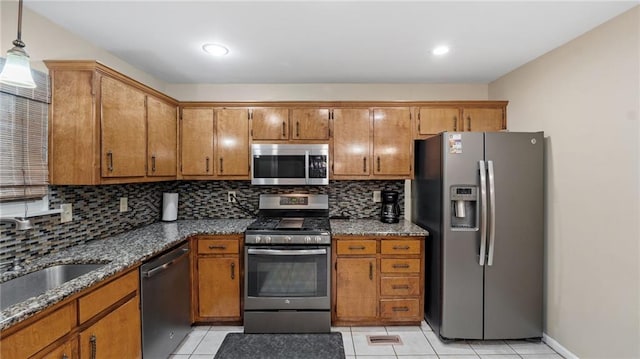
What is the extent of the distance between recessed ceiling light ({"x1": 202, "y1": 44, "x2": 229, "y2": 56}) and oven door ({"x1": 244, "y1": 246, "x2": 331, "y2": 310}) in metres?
1.68

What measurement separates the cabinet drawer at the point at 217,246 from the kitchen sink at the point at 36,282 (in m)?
0.89

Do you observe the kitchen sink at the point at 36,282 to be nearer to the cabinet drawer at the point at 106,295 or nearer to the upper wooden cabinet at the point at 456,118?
the cabinet drawer at the point at 106,295

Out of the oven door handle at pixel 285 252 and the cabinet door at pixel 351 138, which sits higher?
the cabinet door at pixel 351 138

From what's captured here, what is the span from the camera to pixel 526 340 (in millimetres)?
2443

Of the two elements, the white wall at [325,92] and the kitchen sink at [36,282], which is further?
the white wall at [325,92]

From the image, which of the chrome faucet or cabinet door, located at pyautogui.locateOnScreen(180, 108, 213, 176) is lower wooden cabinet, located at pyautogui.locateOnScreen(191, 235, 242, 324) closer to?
cabinet door, located at pyautogui.locateOnScreen(180, 108, 213, 176)

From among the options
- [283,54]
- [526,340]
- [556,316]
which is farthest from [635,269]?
[283,54]

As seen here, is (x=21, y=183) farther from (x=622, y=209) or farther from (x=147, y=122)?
(x=622, y=209)

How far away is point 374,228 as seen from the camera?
280 centimetres

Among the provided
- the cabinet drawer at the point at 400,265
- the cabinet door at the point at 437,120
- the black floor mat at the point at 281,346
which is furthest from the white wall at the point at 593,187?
the black floor mat at the point at 281,346

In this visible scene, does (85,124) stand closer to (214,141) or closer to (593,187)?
(214,141)

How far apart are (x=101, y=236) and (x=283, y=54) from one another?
6.96ft

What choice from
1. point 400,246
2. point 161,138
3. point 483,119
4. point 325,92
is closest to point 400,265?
point 400,246

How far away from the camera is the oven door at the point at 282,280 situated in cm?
255
